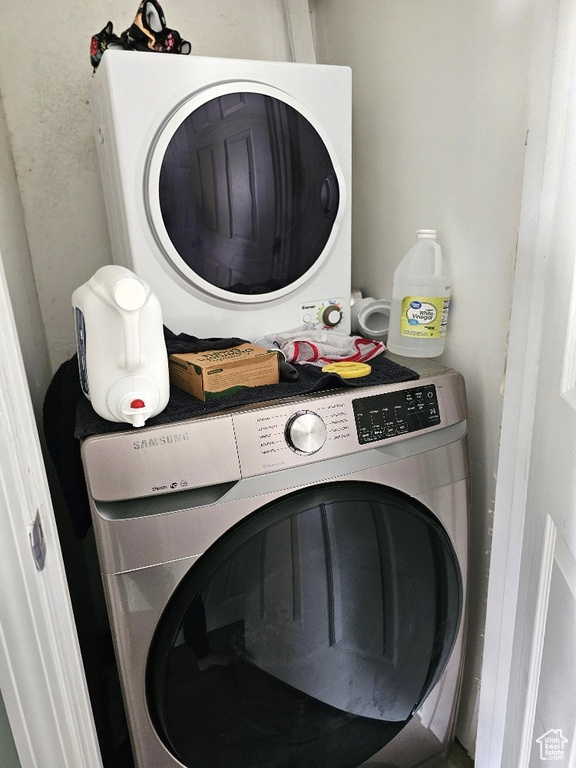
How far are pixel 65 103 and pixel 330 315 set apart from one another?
914mm

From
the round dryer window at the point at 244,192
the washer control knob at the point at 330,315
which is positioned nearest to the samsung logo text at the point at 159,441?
the round dryer window at the point at 244,192

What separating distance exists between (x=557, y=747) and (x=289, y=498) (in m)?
0.61

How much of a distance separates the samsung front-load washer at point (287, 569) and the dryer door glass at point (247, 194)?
0.40 meters

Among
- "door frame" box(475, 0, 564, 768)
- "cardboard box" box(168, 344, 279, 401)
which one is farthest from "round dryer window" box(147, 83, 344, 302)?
"door frame" box(475, 0, 564, 768)

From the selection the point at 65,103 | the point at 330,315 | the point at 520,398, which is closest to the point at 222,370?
the point at 330,315

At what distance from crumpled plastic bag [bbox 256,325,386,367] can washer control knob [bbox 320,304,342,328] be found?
0.08 meters

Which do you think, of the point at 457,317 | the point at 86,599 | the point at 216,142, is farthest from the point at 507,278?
the point at 86,599

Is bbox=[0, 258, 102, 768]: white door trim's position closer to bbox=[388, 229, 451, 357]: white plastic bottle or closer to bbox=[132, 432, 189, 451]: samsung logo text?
bbox=[132, 432, 189, 451]: samsung logo text

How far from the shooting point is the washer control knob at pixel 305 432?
95 cm

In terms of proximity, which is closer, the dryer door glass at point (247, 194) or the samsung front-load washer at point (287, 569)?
the samsung front-load washer at point (287, 569)

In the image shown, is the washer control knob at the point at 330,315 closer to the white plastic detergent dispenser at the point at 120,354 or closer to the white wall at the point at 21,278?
the white plastic detergent dispenser at the point at 120,354

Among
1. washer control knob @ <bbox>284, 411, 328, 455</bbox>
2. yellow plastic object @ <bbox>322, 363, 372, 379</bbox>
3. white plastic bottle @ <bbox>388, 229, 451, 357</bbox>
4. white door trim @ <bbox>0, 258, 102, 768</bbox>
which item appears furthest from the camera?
white plastic bottle @ <bbox>388, 229, 451, 357</bbox>

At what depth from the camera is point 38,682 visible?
72 centimetres

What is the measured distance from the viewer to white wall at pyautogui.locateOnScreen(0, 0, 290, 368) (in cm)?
139
